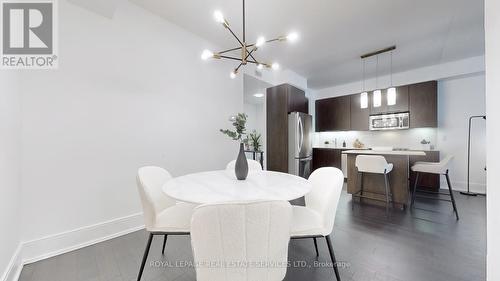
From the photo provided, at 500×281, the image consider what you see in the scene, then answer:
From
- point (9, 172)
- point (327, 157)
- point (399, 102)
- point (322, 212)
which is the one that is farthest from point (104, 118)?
point (399, 102)

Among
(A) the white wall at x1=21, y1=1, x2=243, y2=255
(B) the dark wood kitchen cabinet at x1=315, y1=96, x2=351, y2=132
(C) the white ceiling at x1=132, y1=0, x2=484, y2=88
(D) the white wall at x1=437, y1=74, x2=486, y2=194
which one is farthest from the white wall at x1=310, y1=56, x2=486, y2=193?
(A) the white wall at x1=21, y1=1, x2=243, y2=255

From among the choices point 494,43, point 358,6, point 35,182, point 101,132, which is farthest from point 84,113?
point 358,6

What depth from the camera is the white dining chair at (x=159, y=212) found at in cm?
137

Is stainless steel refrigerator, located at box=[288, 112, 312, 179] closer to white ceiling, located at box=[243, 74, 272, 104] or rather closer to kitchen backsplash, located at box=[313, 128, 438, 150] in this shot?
white ceiling, located at box=[243, 74, 272, 104]

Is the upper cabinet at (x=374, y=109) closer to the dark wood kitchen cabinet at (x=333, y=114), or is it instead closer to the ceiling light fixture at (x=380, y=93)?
the dark wood kitchen cabinet at (x=333, y=114)

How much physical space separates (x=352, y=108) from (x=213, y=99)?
3.95 meters

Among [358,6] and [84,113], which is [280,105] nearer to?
[358,6]

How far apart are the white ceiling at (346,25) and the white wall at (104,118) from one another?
0.50 meters

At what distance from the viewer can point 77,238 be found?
1932 millimetres

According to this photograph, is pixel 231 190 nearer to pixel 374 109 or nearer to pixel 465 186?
pixel 374 109

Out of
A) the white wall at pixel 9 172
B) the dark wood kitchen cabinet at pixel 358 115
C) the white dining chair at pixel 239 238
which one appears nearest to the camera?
the white dining chair at pixel 239 238

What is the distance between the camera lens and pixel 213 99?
3258 millimetres

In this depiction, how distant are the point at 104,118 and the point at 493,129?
10.3ft

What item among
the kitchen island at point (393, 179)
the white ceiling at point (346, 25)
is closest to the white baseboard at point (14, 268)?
the white ceiling at point (346, 25)
